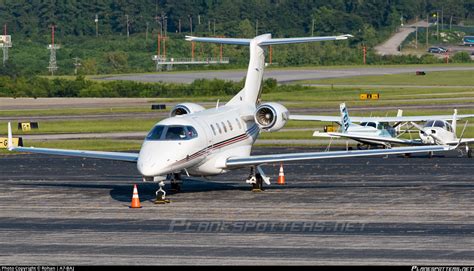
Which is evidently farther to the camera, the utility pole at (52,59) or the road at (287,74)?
the utility pole at (52,59)

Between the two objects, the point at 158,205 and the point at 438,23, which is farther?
the point at 438,23

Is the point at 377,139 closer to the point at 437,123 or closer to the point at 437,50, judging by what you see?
the point at 437,123

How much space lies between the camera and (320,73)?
116 metres

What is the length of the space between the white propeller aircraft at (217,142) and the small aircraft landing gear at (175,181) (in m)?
0.03

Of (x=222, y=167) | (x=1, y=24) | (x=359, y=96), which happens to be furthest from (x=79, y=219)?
(x=1, y=24)

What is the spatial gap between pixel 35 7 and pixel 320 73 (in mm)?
67029

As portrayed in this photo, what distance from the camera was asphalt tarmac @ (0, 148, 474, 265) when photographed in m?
21.8

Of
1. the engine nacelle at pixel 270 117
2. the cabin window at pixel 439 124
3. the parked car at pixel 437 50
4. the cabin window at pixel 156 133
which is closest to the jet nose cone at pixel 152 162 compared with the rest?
the cabin window at pixel 156 133

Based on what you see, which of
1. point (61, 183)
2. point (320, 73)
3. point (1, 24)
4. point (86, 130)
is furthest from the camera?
point (1, 24)

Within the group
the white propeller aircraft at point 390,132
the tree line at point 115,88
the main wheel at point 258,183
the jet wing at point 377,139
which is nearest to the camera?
the main wheel at point 258,183

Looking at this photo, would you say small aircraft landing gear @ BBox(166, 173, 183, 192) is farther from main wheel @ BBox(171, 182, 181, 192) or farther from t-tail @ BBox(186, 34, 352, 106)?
t-tail @ BBox(186, 34, 352, 106)

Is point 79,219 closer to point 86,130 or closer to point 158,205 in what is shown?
point 158,205

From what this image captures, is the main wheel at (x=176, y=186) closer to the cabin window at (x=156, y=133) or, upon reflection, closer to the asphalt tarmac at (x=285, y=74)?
the cabin window at (x=156, y=133)

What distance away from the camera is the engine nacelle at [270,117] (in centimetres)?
3391
